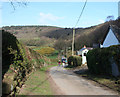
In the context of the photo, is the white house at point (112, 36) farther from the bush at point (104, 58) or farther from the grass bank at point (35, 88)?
the grass bank at point (35, 88)

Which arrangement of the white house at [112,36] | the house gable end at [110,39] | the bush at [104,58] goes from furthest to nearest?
1. the house gable end at [110,39]
2. the white house at [112,36]
3. the bush at [104,58]

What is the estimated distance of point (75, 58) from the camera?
26453 mm

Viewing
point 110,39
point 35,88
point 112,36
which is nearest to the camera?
point 35,88

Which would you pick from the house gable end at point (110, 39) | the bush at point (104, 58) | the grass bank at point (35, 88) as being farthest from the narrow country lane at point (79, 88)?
the house gable end at point (110, 39)

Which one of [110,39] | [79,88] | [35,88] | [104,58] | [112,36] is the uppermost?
[112,36]

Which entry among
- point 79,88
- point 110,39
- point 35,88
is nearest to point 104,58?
point 79,88

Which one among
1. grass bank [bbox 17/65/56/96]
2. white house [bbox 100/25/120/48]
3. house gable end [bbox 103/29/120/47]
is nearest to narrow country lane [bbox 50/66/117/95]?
grass bank [bbox 17/65/56/96]

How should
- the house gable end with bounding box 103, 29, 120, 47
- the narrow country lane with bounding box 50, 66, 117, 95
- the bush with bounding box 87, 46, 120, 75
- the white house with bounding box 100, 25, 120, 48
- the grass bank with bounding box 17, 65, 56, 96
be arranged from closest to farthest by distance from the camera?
the grass bank with bounding box 17, 65, 56, 96 < the narrow country lane with bounding box 50, 66, 117, 95 < the bush with bounding box 87, 46, 120, 75 < the white house with bounding box 100, 25, 120, 48 < the house gable end with bounding box 103, 29, 120, 47

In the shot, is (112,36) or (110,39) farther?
(110,39)

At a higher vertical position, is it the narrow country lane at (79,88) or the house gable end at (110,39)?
the house gable end at (110,39)

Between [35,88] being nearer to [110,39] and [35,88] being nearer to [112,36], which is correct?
[112,36]

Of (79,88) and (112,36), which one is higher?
(112,36)

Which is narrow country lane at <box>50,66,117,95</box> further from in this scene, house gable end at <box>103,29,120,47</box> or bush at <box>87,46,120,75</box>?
house gable end at <box>103,29,120,47</box>

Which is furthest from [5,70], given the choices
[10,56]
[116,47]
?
[116,47]
